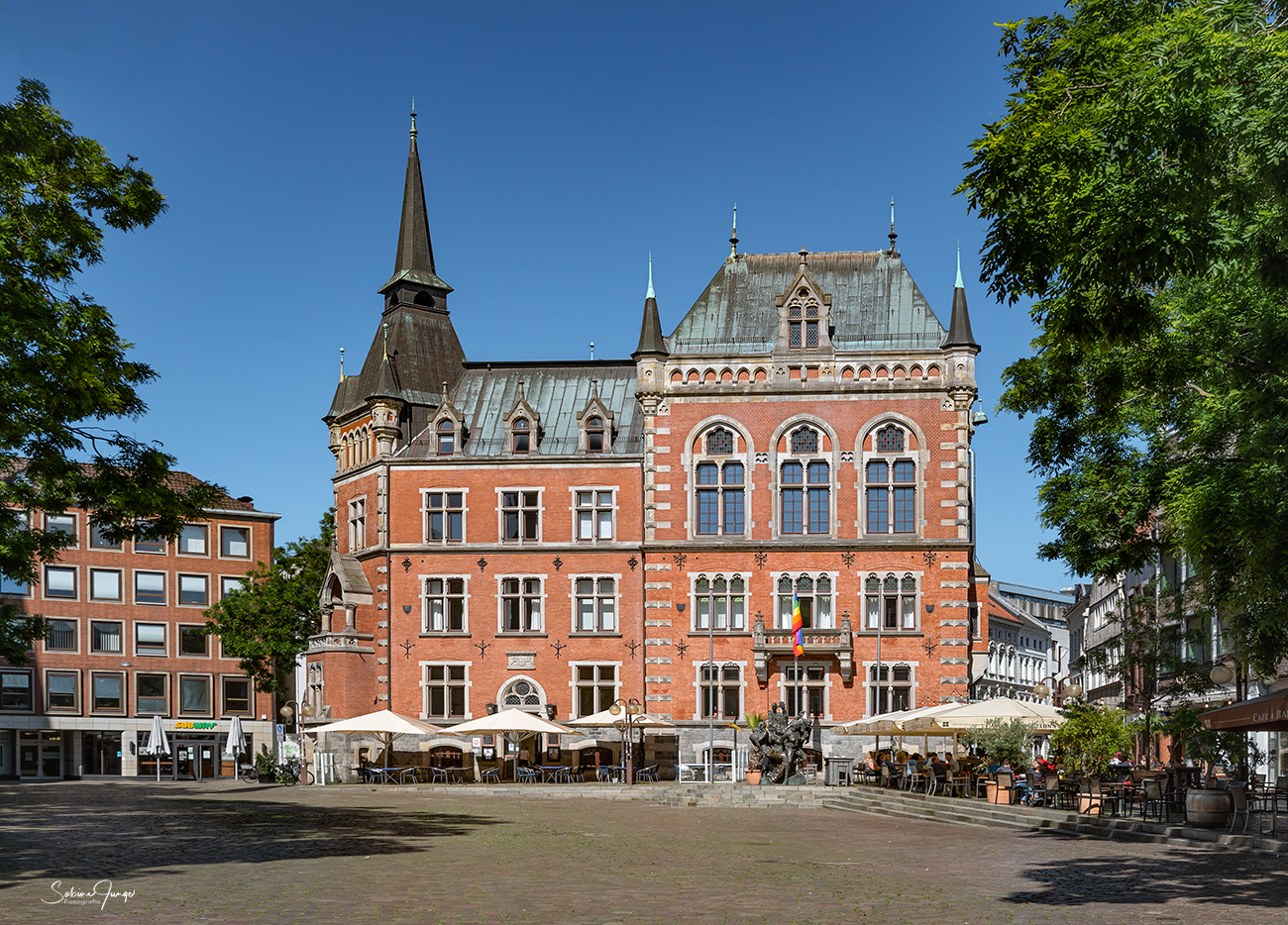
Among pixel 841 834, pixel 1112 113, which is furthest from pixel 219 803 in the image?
pixel 1112 113

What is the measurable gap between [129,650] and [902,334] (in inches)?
1781

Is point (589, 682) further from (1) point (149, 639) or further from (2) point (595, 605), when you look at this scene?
(1) point (149, 639)

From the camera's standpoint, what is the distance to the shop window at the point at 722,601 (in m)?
50.6

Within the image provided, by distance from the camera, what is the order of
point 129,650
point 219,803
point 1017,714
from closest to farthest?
point 1017,714, point 219,803, point 129,650

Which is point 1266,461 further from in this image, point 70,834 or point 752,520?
point 752,520

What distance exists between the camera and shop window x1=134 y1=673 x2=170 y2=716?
74625mm

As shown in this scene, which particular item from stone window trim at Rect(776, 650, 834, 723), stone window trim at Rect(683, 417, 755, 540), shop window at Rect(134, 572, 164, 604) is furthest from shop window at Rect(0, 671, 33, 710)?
stone window trim at Rect(776, 650, 834, 723)

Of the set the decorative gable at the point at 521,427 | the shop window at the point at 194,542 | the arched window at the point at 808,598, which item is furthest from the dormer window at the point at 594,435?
the shop window at the point at 194,542

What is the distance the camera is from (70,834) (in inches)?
983

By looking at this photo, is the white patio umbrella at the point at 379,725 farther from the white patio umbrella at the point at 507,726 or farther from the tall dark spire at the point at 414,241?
the tall dark spire at the point at 414,241

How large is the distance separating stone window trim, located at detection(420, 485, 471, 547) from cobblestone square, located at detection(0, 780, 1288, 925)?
73.3 feet

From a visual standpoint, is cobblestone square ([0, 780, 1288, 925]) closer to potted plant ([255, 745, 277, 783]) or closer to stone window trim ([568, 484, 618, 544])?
stone window trim ([568, 484, 618, 544])

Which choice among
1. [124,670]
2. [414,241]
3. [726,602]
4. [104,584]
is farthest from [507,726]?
[104,584]

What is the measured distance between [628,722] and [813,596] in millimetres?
8398
